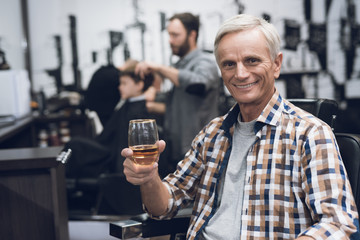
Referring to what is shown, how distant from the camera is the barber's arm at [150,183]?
3.92 ft

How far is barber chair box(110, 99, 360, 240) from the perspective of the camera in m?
1.31

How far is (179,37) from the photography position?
10.3ft

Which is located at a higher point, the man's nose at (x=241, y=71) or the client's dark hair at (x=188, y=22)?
the client's dark hair at (x=188, y=22)

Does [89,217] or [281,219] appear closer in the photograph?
[281,219]

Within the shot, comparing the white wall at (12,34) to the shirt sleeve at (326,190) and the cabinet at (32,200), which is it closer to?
the cabinet at (32,200)

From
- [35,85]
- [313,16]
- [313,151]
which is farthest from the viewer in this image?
[35,85]

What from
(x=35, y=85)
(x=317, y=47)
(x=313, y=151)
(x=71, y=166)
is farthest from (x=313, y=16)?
(x=313, y=151)

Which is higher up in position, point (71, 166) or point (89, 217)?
point (71, 166)

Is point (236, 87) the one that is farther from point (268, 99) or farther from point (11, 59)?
point (11, 59)

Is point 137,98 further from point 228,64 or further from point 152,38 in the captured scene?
point 228,64

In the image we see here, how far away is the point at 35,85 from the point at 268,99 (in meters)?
3.94

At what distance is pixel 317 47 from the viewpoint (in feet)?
13.9

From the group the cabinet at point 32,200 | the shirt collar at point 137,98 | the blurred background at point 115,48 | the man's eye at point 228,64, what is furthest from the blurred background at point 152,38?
the man's eye at point 228,64

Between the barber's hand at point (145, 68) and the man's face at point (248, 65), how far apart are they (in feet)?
5.45
